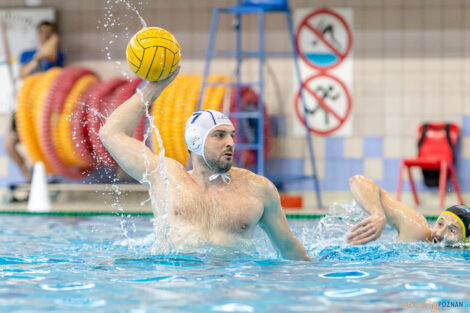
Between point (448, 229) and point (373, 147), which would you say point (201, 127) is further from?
point (373, 147)

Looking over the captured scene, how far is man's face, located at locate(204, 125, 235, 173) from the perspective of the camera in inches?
135

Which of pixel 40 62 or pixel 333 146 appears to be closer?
pixel 333 146

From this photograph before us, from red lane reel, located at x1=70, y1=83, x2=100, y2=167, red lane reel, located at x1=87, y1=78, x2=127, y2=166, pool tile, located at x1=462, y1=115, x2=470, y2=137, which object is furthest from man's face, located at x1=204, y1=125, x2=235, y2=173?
pool tile, located at x1=462, y1=115, x2=470, y2=137

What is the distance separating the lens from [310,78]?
8.68m

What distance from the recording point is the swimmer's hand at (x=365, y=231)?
12.2 ft

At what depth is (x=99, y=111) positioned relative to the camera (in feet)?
26.4

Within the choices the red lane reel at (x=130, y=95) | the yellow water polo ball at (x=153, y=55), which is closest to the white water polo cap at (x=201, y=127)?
the yellow water polo ball at (x=153, y=55)

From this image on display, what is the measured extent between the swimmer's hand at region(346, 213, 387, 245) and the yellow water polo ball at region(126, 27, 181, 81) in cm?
121

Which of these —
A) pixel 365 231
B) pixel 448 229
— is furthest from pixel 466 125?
pixel 365 231

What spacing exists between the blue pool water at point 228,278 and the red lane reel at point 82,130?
345cm

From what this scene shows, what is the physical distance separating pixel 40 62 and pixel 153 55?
5.83 metres

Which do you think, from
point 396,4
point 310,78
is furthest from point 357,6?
point 310,78

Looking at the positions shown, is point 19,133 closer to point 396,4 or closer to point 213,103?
point 213,103

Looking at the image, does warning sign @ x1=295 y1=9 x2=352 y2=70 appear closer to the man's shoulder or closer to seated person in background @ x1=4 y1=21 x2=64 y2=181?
seated person in background @ x1=4 y1=21 x2=64 y2=181
